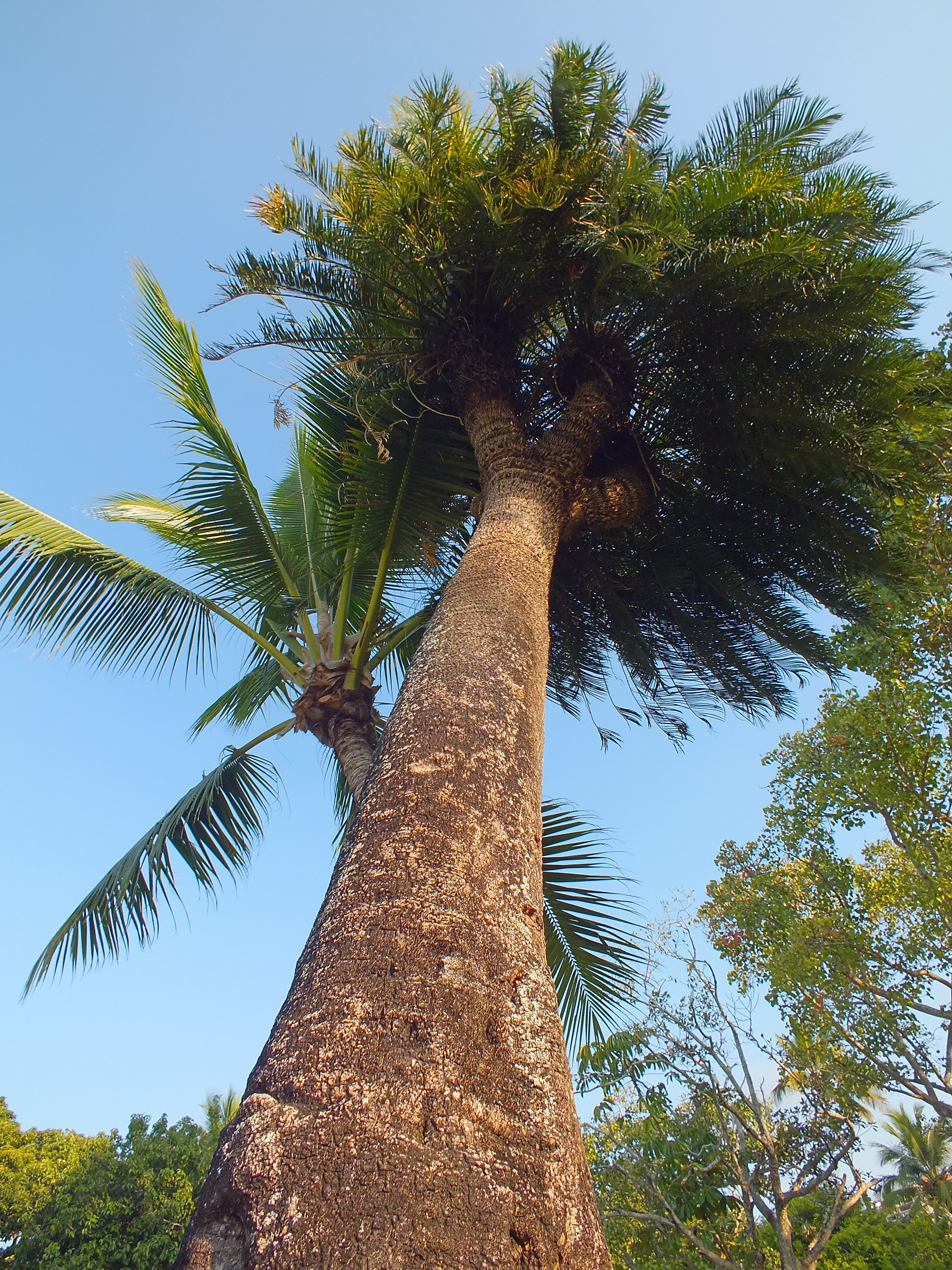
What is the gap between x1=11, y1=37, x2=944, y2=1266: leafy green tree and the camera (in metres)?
1.38

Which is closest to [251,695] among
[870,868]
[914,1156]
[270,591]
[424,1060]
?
[270,591]

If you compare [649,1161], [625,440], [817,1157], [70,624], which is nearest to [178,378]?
[70,624]

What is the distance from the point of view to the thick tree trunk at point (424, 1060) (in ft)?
4.03

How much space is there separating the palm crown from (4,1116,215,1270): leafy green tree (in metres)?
16.2

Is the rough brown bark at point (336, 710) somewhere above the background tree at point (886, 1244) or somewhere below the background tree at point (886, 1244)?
above

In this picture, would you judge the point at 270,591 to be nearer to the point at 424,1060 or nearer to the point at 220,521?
the point at 220,521

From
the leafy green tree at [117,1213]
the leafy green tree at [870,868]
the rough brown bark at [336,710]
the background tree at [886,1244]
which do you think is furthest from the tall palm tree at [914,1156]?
the rough brown bark at [336,710]

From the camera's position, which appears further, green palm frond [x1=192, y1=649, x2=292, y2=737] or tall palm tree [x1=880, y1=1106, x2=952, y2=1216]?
tall palm tree [x1=880, y1=1106, x2=952, y2=1216]

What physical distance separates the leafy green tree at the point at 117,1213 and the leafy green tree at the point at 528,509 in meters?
15.8

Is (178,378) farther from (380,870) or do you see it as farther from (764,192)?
(380,870)

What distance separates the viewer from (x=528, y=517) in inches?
153

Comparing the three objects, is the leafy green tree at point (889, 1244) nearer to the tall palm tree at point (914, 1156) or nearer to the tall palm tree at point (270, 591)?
the tall palm tree at point (914, 1156)

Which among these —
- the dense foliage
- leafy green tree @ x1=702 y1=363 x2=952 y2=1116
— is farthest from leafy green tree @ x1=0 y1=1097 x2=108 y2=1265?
leafy green tree @ x1=702 y1=363 x2=952 y2=1116

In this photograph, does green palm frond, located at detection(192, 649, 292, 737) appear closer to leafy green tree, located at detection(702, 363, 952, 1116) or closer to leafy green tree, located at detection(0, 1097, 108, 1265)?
leafy green tree, located at detection(702, 363, 952, 1116)
